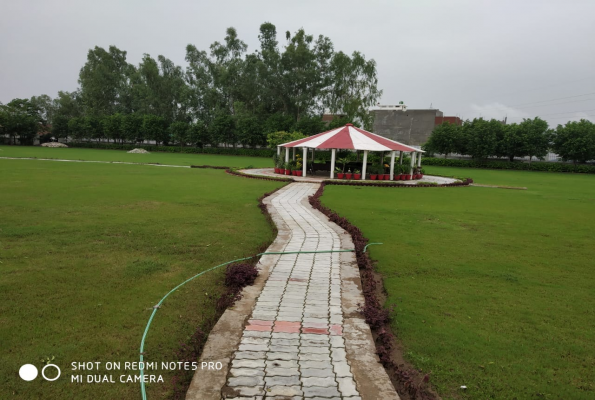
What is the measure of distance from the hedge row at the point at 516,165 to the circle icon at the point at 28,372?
36.0m

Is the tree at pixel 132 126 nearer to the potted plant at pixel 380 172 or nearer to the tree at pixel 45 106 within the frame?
the tree at pixel 45 106

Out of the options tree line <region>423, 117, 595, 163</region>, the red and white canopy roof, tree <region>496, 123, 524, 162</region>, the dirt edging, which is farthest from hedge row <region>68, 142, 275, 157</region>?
the dirt edging

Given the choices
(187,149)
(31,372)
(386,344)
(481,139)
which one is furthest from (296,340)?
(187,149)

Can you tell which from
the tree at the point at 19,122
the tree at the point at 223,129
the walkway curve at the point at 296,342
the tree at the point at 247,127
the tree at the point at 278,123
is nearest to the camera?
the walkway curve at the point at 296,342

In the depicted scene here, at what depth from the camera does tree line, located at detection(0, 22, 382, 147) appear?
1487 inches

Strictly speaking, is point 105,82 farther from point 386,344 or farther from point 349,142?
point 386,344

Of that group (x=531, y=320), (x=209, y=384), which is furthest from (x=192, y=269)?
(x=531, y=320)

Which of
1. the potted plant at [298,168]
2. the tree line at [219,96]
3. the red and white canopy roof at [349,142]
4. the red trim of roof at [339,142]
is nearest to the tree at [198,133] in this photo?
the tree line at [219,96]

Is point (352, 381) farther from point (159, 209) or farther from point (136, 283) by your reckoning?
point (159, 209)

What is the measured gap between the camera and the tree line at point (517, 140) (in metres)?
31.8

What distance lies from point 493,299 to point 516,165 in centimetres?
3524

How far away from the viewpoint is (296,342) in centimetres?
303

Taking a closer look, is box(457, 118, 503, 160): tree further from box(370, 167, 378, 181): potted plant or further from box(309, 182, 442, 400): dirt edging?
box(309, 182, 442, 400): dirt edging

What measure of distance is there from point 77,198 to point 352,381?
979 centimetres
